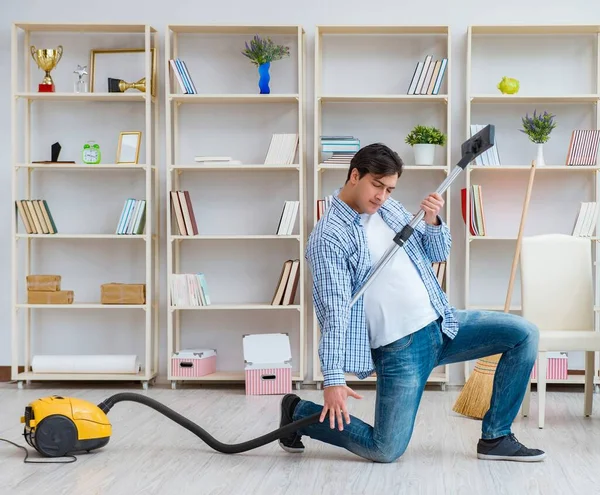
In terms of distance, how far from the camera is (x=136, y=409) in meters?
4.12

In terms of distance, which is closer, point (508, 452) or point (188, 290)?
point (508, 452)

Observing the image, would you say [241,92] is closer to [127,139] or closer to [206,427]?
[127,139]

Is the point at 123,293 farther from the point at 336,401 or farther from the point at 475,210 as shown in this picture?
the point at 336,401

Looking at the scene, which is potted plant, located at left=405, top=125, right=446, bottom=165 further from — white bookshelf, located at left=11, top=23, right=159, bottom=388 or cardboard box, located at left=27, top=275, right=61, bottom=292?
cardboard box, located at left=27, top=275, right=61, bottom=292

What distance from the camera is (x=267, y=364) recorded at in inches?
188

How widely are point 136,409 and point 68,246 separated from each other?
1.43 m

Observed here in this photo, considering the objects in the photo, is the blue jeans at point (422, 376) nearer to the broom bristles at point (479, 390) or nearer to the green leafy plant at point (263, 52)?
the broom bristles at point (479, 390)

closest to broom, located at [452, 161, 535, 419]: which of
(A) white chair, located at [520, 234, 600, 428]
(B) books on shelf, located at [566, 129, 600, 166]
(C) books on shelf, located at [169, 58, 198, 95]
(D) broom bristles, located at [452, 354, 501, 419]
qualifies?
(D) broom bristles, located at [452, 354, 501, 419]

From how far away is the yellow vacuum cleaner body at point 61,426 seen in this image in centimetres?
301

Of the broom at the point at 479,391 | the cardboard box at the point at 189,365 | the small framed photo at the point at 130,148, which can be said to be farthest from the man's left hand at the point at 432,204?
the small framed photo at the point at 130,148

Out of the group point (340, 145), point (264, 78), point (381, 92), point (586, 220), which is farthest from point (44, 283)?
point (586, 220)

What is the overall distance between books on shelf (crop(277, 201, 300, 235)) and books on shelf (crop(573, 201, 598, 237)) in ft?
5.06

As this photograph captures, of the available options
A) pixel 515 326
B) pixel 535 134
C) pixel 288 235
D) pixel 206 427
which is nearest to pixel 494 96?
pixel 535 134

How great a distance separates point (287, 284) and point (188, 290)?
0.56 m
